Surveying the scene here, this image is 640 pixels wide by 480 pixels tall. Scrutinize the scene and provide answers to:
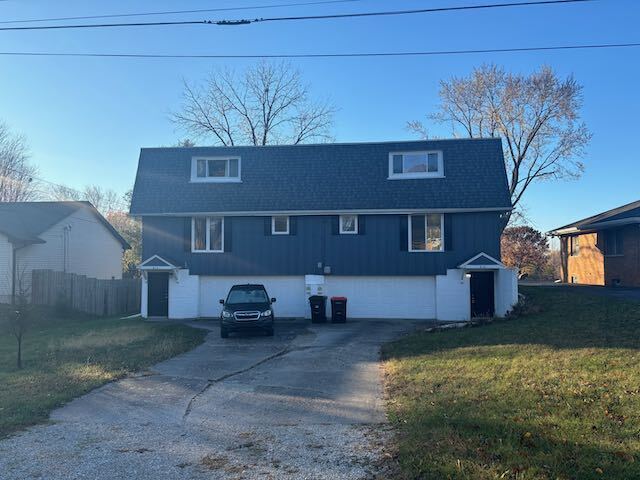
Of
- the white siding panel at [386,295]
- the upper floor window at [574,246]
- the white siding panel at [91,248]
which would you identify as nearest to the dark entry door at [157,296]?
the white siding panel at [386,295]

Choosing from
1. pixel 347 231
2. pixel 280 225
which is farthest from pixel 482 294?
pixel 280 225

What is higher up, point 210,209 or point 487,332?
point 210,209

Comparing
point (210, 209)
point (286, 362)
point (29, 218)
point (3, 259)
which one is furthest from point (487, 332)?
point (29, 218)

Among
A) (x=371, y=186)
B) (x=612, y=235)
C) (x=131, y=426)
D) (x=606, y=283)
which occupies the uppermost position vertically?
(x=371, y=186)

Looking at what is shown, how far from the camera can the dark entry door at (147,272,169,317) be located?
22891 millimetres

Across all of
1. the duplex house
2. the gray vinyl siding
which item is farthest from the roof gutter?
the gray vinyl siding

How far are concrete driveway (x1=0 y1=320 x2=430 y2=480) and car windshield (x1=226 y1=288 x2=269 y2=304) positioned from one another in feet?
15.5

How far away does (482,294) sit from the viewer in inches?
849

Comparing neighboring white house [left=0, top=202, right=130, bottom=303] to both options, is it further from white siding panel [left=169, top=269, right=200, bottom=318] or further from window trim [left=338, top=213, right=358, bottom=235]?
window trim [left=338, top=213, right=358, bottom=235]

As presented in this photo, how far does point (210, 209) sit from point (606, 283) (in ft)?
62.4

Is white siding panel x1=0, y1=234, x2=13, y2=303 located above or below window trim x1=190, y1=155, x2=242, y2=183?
below

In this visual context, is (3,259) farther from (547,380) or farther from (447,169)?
(547,380)

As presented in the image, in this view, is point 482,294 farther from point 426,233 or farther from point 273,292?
point 273,292

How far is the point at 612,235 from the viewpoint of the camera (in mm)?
25125
